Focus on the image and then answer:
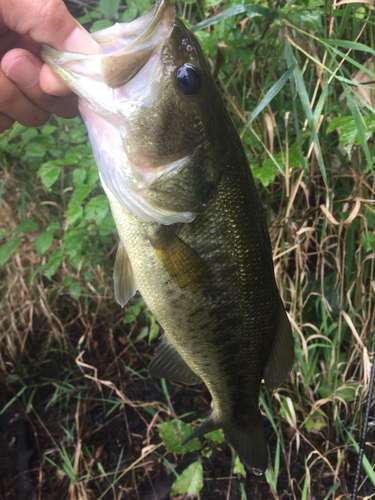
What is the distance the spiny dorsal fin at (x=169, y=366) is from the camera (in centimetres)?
119

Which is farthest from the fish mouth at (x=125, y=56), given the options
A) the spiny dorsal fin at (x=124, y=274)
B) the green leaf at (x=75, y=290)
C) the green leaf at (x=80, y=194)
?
the green leaf at (x=75, y=290)

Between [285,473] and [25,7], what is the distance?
90.0 inches

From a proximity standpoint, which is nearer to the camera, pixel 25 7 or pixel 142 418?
pixel 25 7

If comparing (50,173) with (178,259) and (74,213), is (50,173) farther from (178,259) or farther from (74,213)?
(178,259)

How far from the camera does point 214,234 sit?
0.94 metres

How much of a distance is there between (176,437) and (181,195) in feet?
4.89

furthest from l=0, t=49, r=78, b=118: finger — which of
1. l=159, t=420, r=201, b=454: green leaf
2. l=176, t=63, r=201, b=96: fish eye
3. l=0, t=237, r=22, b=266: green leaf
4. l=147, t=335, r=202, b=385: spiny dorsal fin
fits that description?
l=159, t=420, r=201, b=454: green leaf

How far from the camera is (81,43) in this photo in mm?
873

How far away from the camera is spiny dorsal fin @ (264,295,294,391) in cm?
114

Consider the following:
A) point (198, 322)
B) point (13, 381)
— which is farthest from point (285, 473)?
point (13, 381)

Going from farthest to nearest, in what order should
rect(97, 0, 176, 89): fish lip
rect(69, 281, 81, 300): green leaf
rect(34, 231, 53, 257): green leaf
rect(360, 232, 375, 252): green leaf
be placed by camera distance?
rect(69, 281, 81, 300): green leaf → rect(34, 231, 53, 257): green leaf → rect(360, 232, 375, 252): green leaf → rect(97, 0, 176, 89): fish lip

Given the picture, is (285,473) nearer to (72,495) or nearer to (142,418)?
(142,418)

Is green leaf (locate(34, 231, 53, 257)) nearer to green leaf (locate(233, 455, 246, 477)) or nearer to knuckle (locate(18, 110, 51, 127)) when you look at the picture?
knuckle (locate(18, 110, 51, 127))

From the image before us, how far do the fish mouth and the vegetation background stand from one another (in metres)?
0.58
